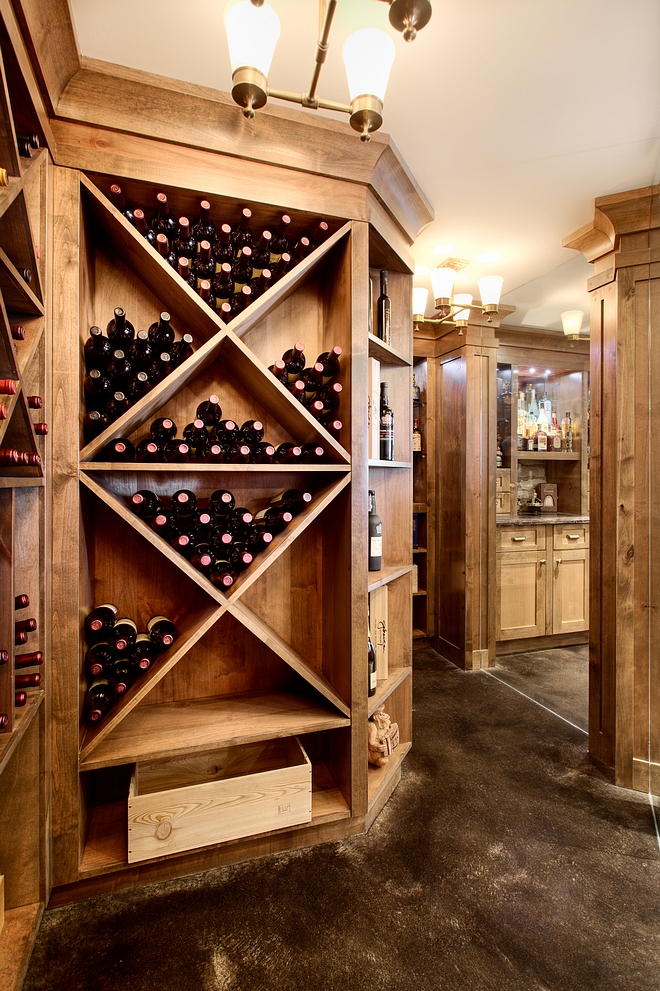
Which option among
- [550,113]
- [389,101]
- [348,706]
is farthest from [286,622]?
[550,113]

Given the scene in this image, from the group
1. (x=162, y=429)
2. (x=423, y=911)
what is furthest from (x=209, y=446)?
(x=423, y=911)

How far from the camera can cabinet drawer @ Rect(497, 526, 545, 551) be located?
263 centimetres

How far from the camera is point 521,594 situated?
9.27 feet

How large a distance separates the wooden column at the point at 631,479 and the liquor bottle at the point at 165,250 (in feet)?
5.64

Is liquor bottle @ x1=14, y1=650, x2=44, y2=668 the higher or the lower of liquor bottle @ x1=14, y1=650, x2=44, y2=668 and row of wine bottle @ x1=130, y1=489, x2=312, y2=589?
the lower

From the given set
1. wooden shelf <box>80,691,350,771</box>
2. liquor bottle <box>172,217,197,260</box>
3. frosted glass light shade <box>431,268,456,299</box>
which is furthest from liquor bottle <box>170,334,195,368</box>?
frosted glass light shade <box>431,268,456,299</box>

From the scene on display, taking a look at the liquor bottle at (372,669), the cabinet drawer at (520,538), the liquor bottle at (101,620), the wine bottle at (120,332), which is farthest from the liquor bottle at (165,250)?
the cabinet drawer at (520,538)

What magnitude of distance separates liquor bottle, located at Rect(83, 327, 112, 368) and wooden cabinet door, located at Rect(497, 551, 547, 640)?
2321 mm

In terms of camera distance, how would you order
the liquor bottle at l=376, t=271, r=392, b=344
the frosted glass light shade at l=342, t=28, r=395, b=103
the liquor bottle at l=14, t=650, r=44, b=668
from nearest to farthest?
the frosted glass light shade at l=342, t=28, r=395, b=103 < the liquor bottle at l=14, t=650, r=44, b=668 < the liquor bottle at l=376, t=271, r=392, b=344

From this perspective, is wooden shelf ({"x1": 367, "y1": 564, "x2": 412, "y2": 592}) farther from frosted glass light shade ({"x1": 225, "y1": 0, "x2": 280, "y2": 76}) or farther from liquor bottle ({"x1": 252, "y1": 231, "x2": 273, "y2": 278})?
frosted glass light shade ({"x1": 225, "y1": 0, "x2": 280, "y2": 76})

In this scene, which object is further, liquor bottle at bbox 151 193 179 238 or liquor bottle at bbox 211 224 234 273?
liquor bottle at bbox 211 224 234 273

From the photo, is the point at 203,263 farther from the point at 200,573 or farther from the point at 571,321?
the point at 571,321

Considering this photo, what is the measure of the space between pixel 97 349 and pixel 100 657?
0.95 m

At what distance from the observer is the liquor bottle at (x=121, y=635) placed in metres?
1.49
